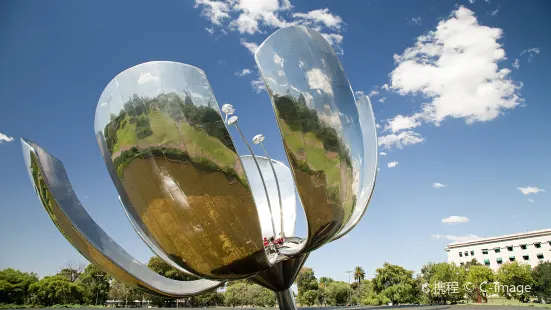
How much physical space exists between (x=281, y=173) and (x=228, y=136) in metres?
8.43

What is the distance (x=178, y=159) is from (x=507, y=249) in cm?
7888

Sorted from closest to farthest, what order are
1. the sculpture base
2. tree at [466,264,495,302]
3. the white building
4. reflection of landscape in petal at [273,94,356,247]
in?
1. reflection of landscape in petal at [273,94,356,247]
2. the sculpture base
3. tree at [466,264,495,302]
4. the white building

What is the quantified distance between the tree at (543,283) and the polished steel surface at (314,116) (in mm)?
52152

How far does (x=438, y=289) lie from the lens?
4462cm

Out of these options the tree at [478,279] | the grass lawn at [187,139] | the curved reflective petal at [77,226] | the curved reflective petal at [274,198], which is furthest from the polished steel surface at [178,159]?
the tree at [478,279]

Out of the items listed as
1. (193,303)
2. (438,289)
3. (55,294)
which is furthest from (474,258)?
(55,294)

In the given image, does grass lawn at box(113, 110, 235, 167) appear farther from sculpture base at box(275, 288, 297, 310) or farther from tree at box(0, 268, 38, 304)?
tree at box(0, 268, 38, 304)

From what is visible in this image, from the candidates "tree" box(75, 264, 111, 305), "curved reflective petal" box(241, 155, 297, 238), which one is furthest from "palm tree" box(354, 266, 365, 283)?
"curved reflective petal" box(241, 155, 297, 238)

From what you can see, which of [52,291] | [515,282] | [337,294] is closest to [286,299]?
[52,291]

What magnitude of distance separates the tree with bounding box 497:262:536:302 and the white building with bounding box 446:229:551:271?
2048 centimetres

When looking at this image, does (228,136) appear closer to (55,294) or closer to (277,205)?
(277,205)

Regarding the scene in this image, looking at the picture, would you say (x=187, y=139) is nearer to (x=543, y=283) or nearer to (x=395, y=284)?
(x=395, y=284)

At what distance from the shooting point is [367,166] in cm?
859

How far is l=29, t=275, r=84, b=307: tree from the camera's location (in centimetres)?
4256
